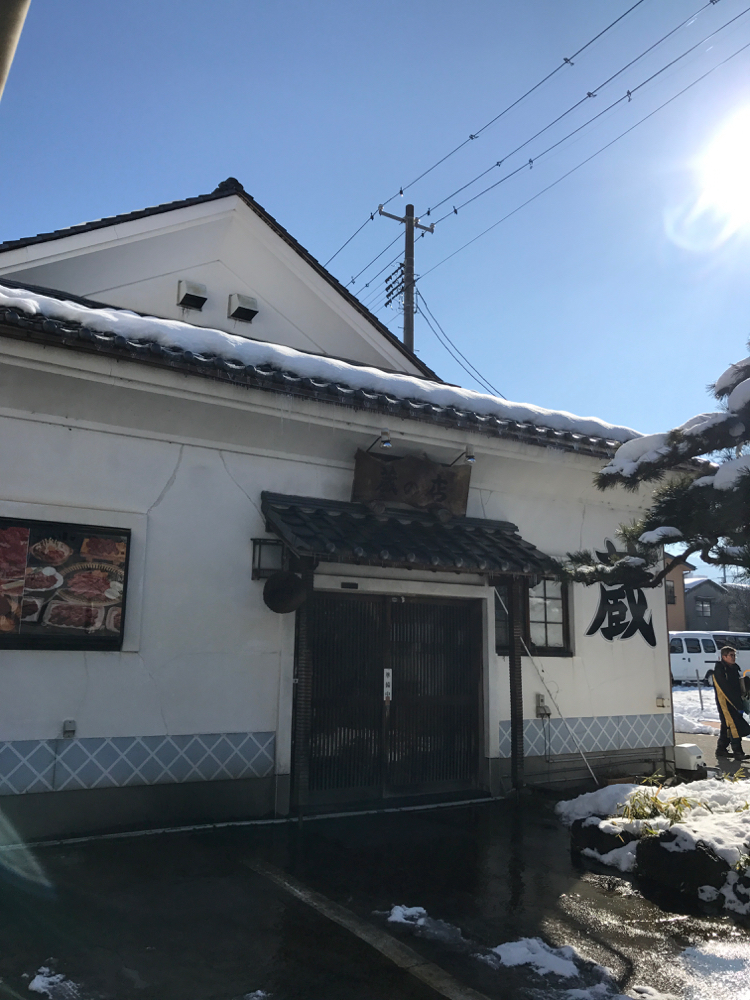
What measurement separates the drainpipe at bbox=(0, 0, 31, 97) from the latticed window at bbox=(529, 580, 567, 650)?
8420 mm

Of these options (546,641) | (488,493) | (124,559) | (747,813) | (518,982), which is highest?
(488,493)

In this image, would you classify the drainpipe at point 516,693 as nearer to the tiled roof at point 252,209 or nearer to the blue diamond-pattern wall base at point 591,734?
the blue diamond-pattern wall base at point 591,734

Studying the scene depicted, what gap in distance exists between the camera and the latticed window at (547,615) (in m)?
9.63

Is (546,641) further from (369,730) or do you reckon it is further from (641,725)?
(369,730)

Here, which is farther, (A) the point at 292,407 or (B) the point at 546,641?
(B) the point at 546,641

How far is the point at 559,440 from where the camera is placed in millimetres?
8812

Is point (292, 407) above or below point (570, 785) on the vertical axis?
above

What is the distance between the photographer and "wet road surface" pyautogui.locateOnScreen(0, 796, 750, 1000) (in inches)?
153

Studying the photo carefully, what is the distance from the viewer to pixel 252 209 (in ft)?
34.5

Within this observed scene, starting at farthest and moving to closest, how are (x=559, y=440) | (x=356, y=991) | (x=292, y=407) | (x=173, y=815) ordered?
(x=559, y=440) < (x=292, y=407) < (x=173, y=815) < (x=356, y=991)

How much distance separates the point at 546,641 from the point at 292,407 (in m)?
4.88

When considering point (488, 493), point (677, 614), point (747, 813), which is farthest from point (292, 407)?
point (677, 614)

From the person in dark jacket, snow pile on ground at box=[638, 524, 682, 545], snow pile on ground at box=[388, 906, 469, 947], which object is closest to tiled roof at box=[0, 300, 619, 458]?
snow pile on ground at box=[638, 524, 682, 545]

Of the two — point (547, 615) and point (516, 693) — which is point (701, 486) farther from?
point (547, 615)
